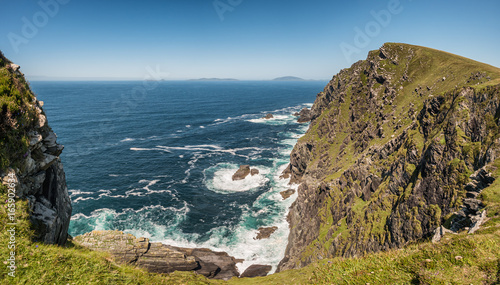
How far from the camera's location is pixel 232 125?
140750 mm

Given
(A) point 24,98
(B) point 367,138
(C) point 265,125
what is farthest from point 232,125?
(A) point 24,98

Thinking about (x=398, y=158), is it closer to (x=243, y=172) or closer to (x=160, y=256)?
(x=160, y=256)

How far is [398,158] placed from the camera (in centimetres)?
3778

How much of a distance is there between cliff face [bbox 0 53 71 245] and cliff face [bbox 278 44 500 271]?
3039cm

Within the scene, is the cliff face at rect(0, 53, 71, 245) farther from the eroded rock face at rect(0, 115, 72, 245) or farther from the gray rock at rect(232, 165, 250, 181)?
the gray rock at rect(232, 165, 250, 181)

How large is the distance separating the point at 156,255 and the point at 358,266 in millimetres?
33868

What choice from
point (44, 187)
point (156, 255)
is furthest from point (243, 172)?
point (44, 187)

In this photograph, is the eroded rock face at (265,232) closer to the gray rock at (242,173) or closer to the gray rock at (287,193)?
the gray rock at (287,193)

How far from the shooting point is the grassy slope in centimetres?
940

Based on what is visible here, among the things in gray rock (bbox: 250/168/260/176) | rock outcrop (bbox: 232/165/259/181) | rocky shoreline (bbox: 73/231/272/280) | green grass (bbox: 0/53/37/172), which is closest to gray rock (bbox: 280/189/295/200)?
gray rock (bbox: 250/168/260/176)

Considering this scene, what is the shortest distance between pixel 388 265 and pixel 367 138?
53.5m

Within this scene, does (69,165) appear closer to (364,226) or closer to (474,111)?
(364,226)

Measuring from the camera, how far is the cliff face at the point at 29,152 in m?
13.4

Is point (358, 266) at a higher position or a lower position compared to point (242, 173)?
higher
